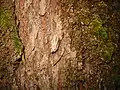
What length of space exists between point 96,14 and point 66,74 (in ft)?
1.29

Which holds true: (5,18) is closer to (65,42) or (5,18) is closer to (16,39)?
(16,39)

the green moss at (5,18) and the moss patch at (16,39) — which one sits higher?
the green moss at (5,18)

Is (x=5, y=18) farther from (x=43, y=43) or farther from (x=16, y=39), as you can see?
(x=43, y=43)

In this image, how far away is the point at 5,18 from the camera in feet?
4.24

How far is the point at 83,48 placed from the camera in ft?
4.19

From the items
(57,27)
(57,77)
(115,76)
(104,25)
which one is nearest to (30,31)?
(57,27)

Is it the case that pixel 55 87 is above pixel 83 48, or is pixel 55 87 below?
below

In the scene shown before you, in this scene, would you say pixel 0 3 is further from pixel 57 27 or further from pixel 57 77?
pixel 57 77

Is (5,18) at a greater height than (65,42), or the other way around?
(5,18)

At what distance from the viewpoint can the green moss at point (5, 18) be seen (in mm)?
1289

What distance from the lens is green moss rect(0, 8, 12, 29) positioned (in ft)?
4.23

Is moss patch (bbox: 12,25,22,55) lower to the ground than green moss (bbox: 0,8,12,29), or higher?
lower

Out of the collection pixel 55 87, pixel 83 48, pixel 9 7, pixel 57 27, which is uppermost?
pixel 9 7

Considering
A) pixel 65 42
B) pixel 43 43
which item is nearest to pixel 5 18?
pixel 43 43
